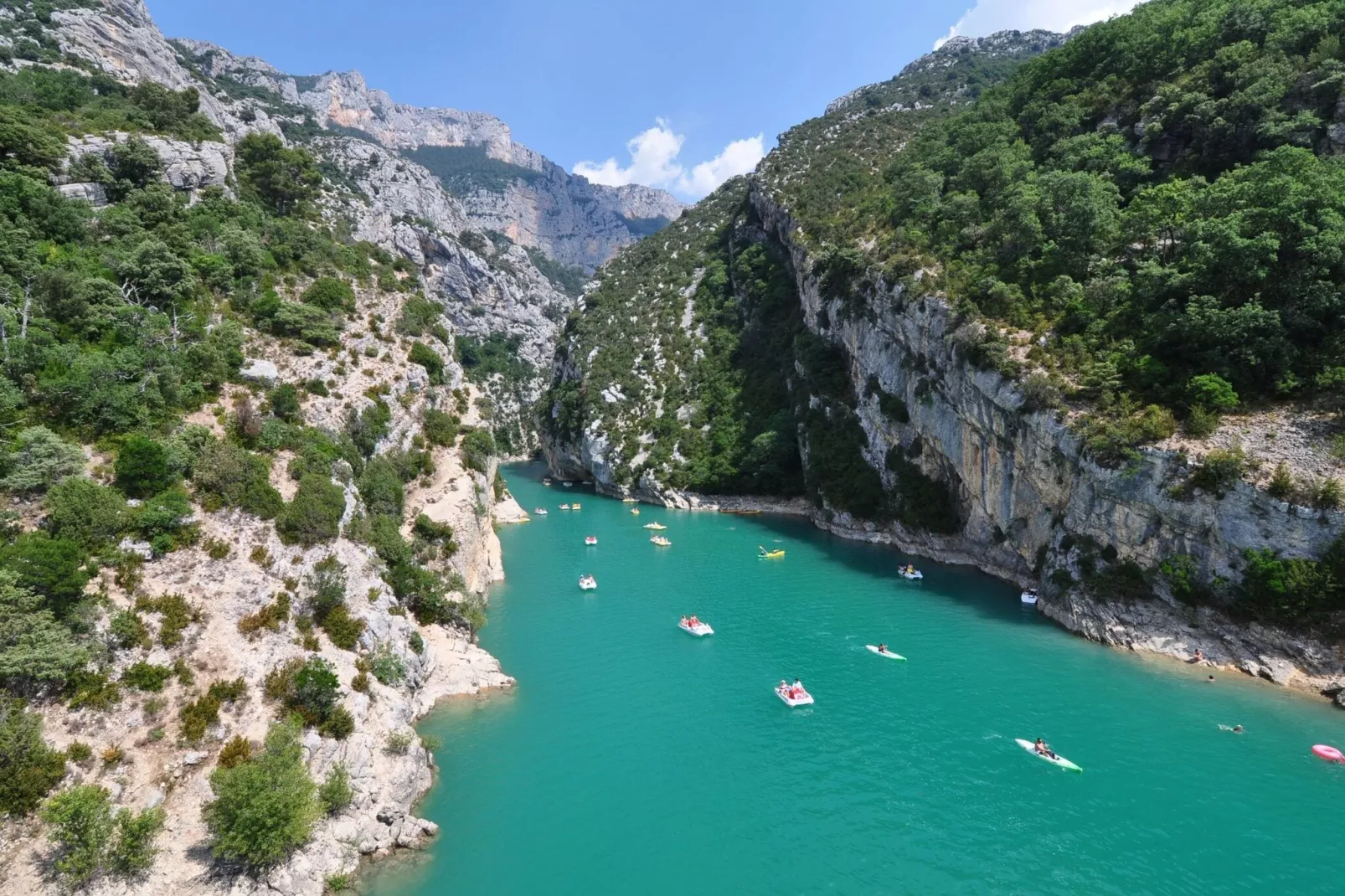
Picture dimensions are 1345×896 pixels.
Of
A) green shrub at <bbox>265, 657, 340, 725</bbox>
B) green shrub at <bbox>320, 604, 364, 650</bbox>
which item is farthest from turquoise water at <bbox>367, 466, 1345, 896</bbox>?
green shrub at <bbox>320, 604, 364, 650</bbox>

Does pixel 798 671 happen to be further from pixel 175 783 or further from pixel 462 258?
pixel 462 258

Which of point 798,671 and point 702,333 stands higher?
point 702,333

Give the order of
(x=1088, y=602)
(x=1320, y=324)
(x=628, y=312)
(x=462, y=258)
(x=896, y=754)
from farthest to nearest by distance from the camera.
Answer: (x=462, y=258)
(x=628, y=312)
(x=1088, y=602)
(x=1320, y=324)
(x=896, y=754)

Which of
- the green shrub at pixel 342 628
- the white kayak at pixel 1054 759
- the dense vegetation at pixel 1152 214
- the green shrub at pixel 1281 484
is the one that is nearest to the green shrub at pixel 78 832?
the green shrub at pixel 342 628

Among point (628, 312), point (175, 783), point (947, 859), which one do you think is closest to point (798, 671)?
point (947, 859)

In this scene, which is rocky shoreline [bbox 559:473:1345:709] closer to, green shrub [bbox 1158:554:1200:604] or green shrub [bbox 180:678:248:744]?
green shrub [bbox 1158:554:1200:604]
